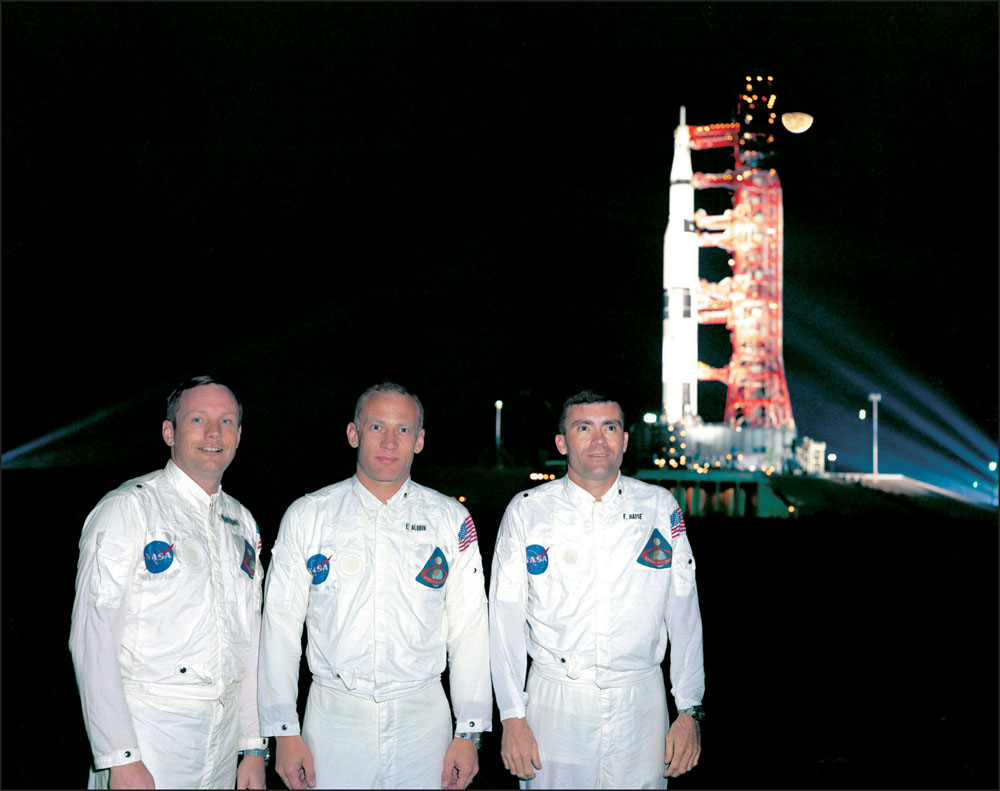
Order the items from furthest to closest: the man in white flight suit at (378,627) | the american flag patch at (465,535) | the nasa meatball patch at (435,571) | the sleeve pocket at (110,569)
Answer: the american flag patch at (465,535) → the nasa meatball patch at (435,571) → the man in white flight suit at (378,627) → the sleeve pocket at (110,569)

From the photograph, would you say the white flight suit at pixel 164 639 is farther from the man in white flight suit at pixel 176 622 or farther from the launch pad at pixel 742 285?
the launch pad at pixel 742 285

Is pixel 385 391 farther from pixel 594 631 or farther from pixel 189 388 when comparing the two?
pixel 594 631

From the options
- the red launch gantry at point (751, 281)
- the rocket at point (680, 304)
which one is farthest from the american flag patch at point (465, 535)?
the rocket at point (680, 304)

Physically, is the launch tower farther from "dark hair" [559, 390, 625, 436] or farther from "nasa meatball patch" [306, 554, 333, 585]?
"nasa meatball patch" [306, 554, 333, 585]

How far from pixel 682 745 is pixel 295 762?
2221 mm

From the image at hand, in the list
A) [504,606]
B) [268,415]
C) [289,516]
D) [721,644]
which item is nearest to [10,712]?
[289,516]

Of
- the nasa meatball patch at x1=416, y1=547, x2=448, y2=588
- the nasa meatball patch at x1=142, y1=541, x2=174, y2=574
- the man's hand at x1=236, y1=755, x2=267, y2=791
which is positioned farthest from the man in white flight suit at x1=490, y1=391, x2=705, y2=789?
the nasa meatball patch at x1=142, y1=541, x2=174, y2=574

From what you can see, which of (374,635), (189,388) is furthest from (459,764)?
(189,388)

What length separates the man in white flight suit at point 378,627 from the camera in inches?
162

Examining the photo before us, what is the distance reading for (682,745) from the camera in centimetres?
437

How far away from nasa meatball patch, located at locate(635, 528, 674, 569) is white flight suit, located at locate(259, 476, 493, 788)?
1031 mm

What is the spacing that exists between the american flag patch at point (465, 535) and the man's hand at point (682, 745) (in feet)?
5.34

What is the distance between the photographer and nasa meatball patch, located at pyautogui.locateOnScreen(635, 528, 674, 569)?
4.57 m

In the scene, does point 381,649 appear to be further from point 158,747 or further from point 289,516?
point 158,747
